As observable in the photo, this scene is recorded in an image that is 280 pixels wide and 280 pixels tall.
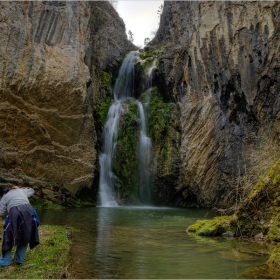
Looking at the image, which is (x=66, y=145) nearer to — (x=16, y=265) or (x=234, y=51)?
(x=234, y=51)

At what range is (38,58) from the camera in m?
22.7

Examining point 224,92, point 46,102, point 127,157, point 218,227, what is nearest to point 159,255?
point 218,227

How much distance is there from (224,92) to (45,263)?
19.9 metres

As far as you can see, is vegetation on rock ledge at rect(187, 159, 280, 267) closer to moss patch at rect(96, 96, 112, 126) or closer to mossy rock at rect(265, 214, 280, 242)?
mossy rock at rect(265, 214, 280, 242)

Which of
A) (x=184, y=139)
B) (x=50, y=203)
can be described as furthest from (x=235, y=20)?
(x=50, y=203)

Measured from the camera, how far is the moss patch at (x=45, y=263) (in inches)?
217

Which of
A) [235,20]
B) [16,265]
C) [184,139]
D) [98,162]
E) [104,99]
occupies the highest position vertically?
[235,20]

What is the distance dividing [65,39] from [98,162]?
31.0 feet

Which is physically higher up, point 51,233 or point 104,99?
point 104,99

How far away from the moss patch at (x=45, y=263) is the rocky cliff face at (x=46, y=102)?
12.9 m

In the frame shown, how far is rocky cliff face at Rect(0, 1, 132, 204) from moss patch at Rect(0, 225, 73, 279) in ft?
42.4

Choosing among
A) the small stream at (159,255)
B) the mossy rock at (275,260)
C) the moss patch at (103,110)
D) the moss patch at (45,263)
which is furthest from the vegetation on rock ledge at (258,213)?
the moss patch at (103,110)

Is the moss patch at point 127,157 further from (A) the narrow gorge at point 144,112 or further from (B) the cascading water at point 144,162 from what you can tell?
(B) the cascading water at point 144,162

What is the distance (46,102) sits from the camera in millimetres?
22219
